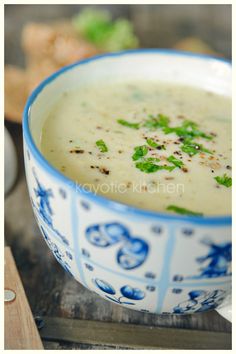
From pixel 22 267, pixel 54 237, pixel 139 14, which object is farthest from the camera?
pixel 139 14

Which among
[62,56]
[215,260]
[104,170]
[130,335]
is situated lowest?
[130,335]

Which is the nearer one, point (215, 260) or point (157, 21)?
point (215, 260)

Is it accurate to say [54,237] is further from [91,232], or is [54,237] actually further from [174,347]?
[174,347]

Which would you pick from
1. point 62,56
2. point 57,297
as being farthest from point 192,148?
point 62,56

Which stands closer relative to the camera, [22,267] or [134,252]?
[134,252]

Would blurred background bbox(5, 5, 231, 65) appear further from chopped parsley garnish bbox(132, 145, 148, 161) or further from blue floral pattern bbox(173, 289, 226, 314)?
blue floral pattern bbox(173, 289, 226, 314)

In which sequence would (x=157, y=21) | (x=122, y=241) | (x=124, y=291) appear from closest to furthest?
1. (x=122, y=241)
2. (x=124, y=291)
3. (x=157, y=21)

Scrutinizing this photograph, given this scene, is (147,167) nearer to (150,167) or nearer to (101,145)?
(150,167)
